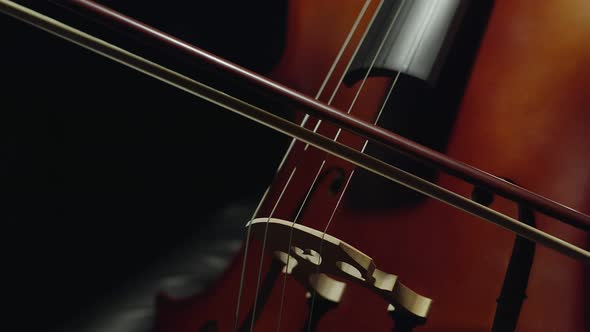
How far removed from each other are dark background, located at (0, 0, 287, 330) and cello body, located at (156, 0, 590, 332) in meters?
0.26

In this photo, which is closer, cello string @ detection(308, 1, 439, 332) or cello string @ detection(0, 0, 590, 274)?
cello string @ detection(0, 0, 590, 274)

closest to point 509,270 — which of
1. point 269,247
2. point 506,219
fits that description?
point 506,219

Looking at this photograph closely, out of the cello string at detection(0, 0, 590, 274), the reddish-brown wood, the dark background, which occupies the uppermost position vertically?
the reddish-brown wood

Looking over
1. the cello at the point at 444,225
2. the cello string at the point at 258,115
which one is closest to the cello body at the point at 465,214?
the cello at the point at 444,225

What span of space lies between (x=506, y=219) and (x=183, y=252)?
2.62ft

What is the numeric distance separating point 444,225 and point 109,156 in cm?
89

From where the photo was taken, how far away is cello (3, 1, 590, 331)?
2.58 feet

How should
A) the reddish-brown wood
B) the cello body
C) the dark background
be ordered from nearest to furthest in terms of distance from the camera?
1. the reddish-brown wood
2. the cello body
3. the dark background

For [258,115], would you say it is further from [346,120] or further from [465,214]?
[465,214]

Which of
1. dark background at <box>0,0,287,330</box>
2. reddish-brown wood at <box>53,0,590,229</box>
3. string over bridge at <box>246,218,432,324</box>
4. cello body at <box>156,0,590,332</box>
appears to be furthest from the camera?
dark background at <box>0,0,287,330</box>

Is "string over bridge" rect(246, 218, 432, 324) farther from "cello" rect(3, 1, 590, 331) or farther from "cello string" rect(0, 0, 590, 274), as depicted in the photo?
"cello string" rect(0, 0, 590, 274)

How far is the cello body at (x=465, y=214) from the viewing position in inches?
33.9

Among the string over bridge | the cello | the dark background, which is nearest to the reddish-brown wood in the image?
the cello

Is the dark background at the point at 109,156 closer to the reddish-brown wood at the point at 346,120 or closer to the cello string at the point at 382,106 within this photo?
the cello string at the point at 382,106
